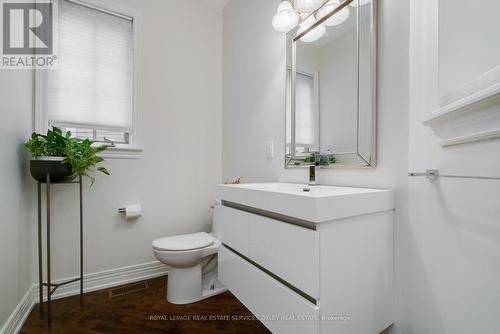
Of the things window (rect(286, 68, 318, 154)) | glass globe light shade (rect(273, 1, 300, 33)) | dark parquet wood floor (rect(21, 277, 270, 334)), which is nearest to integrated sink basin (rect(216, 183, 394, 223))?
window (rect(286, 68, 318, 154))

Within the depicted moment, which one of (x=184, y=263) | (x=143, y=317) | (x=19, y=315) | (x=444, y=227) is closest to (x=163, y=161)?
(x=184, y=263)

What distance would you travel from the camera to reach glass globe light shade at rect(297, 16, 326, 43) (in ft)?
4.62

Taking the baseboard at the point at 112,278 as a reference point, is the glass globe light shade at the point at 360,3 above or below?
above

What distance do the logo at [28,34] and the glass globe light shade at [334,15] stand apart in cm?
191

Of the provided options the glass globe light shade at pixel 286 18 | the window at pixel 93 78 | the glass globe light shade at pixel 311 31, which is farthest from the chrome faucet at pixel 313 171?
the window at pixel 93 78

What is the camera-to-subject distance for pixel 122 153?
2039 millimetres

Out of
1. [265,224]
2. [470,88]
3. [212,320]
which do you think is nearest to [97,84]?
[265,224]

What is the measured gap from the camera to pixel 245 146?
2.15 m

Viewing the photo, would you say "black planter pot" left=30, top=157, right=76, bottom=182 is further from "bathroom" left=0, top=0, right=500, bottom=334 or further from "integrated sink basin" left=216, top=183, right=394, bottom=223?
"integrated sink basin" left=216, top=183, right=394, bottom=223

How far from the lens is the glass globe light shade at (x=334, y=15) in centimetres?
126

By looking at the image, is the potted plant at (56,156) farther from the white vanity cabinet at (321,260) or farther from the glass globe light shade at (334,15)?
the glass globe light shade at (334,15)

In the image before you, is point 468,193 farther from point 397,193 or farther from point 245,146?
point 245,146

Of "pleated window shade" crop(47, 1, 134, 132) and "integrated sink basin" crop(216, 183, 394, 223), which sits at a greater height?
"pleated window shade" crop(47, 1, 134, 132)

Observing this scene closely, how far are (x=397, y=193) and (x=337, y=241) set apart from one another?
41 centimetres
